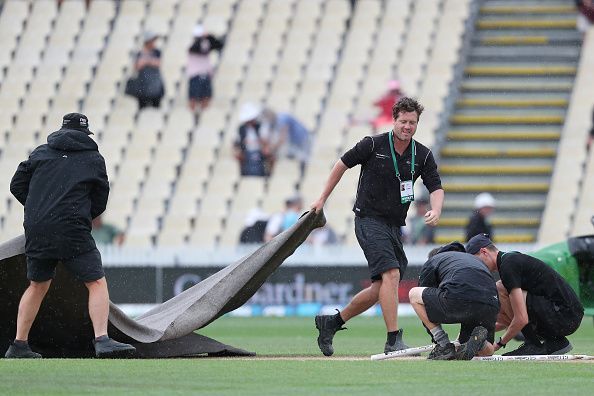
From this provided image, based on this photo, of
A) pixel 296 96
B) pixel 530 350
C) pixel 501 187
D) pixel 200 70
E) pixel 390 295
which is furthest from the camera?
pixel 200 70

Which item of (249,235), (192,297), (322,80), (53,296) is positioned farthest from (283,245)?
(322,80)

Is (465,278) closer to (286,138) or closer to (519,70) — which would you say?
(286,138)

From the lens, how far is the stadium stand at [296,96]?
2947 centimetres

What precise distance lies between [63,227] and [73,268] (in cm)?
31

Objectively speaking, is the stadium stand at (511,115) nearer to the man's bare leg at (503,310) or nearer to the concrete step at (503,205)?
the concrete step at (503,205)

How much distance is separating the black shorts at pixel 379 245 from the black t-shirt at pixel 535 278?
798 mm

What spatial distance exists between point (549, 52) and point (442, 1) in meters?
2.24

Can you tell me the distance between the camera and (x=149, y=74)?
3200 centimetres

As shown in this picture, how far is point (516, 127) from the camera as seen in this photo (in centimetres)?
3038

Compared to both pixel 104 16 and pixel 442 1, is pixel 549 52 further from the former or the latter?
pixel 104 16

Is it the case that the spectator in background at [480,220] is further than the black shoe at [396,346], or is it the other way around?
the spectator in background at [480,220]

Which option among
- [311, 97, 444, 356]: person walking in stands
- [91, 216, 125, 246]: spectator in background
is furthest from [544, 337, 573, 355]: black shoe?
[91, 216, 125, 246]: spectator in background

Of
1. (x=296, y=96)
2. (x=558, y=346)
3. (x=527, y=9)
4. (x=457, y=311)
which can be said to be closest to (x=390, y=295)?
(x=457, y=311)

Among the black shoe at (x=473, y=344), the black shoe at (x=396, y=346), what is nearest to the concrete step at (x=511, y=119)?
the black shoe at (x=396, y=346)
